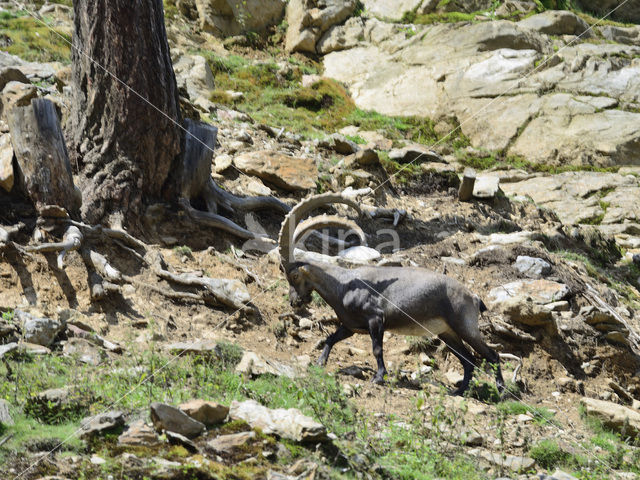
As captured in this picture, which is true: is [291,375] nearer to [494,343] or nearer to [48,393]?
[48,393]

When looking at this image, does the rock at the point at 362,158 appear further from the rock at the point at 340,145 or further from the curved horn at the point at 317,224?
the curved horn at the point at 317,224

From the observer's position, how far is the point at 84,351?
A: 657 centimetres

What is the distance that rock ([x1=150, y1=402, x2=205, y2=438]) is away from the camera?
14.7ft

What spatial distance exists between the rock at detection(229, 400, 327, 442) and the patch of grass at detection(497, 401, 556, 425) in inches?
117

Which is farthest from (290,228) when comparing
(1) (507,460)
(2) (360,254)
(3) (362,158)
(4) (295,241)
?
(3) (362,158)

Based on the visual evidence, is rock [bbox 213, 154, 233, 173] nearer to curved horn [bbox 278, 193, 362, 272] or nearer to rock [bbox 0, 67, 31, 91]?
curved horn [bbox 278, 193, 362, 272]

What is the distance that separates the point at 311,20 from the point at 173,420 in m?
19.3

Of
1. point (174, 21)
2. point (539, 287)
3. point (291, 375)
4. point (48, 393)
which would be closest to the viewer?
point (48, 393)

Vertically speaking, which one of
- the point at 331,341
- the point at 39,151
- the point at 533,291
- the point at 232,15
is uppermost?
the point at 232,15

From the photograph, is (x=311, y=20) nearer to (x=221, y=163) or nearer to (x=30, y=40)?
(x=30, y=40)

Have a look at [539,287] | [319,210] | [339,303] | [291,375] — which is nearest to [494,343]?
[539,287]

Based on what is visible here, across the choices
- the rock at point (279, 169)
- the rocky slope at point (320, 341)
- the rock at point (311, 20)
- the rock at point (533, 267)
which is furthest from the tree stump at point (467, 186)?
the rock at point (311, 20)

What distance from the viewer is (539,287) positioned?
396 inches

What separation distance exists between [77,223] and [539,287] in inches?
259
